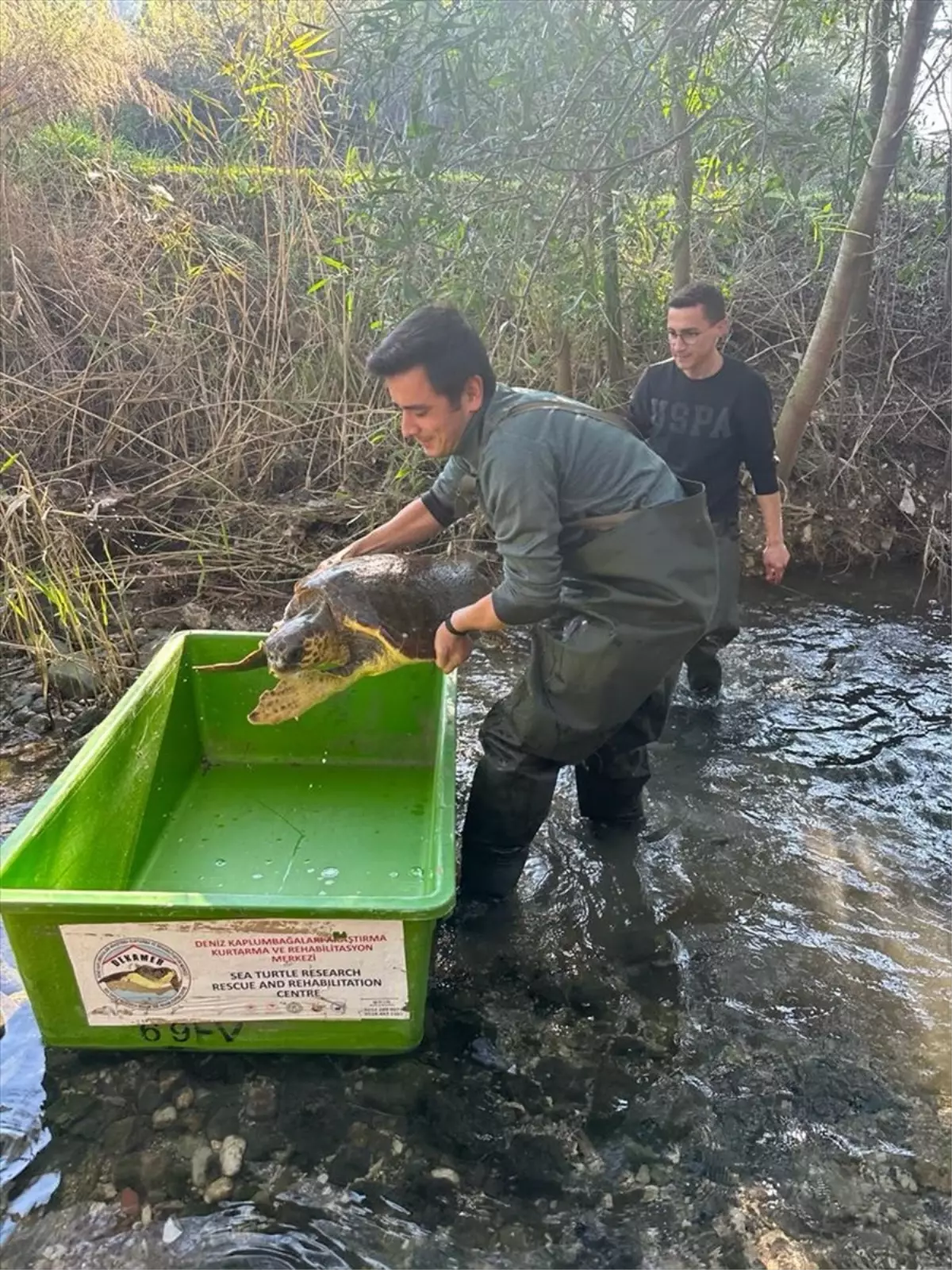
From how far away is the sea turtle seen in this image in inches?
102

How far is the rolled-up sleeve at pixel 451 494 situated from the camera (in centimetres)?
278

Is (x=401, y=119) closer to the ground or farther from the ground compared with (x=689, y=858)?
farther from the ground

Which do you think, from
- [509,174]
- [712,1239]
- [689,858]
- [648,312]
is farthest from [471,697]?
[648,312]

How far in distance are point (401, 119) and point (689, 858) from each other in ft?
15.6

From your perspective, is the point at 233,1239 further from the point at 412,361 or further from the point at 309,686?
the point at 412,361

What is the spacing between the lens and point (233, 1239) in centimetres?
193

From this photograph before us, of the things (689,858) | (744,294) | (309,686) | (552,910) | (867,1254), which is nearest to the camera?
(867,1254)

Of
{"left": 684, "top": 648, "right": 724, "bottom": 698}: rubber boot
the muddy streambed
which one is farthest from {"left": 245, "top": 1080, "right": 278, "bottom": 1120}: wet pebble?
{"left": 684, "top": 648, "right": 724, "bottom": 698}: rubber boot

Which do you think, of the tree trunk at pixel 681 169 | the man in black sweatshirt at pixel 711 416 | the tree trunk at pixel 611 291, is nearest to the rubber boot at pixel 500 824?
the man in black sweatshirt at pixel 711 416

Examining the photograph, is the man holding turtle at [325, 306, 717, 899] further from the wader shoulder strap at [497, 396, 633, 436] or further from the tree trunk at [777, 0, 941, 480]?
the tree trunk at [777, 0, 941, 480]

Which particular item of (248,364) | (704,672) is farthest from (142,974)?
(248,364)

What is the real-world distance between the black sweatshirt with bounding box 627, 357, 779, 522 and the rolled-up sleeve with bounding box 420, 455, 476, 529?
112cm

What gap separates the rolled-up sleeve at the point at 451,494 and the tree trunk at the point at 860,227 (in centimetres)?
251

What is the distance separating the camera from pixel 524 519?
7.23 feet
